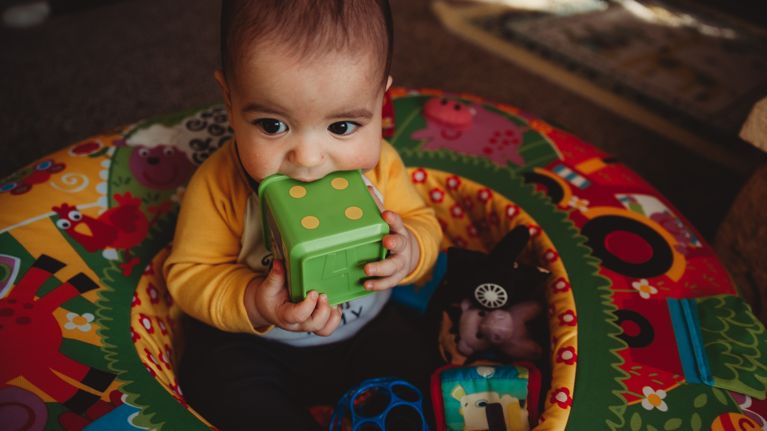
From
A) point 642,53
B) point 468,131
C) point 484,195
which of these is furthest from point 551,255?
point 642,53

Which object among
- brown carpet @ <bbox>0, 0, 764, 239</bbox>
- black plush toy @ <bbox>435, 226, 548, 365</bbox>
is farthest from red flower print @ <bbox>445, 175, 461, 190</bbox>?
brown carpet @ <bbox>0, 0, 764, 239</bbox>

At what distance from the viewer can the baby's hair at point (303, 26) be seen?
0.54m

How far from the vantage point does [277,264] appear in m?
0.60

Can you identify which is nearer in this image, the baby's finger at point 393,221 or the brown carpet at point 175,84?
the baby's finger at point 393,221

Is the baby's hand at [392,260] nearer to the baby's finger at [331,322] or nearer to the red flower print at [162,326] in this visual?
the baby's finger at [331,322]

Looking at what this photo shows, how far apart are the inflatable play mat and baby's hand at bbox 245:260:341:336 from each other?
13 centimetres

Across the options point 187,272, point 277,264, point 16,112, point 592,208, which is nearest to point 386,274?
point 277,264

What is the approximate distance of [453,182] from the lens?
95 centimetres

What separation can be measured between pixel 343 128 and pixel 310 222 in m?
0.11

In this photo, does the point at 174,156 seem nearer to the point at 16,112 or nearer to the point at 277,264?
the point at 277,264

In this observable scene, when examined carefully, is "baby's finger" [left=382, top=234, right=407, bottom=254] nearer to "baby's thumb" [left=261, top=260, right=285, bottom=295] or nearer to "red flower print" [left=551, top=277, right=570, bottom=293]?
"baby's thumb" [left=261, top=260, right=285, bottom=295]

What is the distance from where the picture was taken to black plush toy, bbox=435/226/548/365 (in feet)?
2.61

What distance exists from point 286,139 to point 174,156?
1.27 feet

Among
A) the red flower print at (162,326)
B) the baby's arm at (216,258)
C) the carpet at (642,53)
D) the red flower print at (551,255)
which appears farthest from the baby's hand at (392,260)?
the carpet at (642,53)
